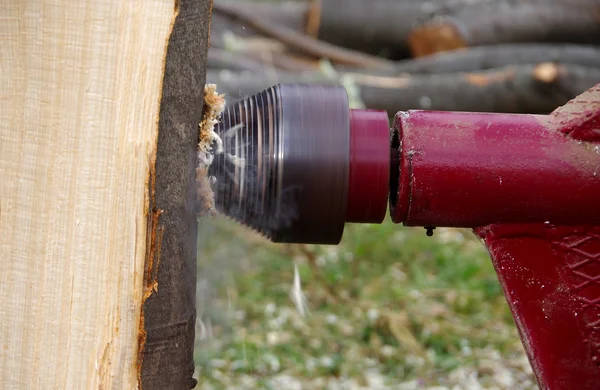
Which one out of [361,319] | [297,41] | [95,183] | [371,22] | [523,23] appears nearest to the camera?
[95,183]

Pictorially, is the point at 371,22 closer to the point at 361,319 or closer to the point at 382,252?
the point at 382,252

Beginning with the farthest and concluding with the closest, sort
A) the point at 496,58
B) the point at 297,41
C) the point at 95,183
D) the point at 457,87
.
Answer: the point at 297,41, the point at 496,58, the point at 457,87, the point at 95,183

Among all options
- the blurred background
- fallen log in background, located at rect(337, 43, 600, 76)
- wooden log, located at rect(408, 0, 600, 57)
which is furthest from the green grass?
wooden log, located at rect(408, 0, 600, 57)

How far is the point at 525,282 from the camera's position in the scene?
135 cm

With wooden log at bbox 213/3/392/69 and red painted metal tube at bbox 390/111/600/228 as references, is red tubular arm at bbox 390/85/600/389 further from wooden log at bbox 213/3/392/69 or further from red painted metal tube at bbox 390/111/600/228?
wooden log at bbox 213/3/392/69

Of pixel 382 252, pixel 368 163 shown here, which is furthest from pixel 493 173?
pixel 382 252

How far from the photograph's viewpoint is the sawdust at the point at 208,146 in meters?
1.34

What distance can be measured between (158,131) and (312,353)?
204 cm

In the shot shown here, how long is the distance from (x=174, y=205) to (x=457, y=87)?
2811 mm

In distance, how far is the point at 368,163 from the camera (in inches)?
51.8

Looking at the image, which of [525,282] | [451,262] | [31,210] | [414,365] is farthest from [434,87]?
[31,210]

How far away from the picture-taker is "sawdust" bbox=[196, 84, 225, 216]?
4.41 feet

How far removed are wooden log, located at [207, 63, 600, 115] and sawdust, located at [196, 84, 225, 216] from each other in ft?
7.08

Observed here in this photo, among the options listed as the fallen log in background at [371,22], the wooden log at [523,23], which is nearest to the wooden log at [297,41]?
the fallen log in background at [371,22]
